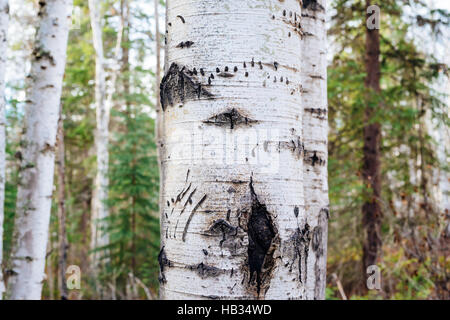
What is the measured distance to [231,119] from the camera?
98cm

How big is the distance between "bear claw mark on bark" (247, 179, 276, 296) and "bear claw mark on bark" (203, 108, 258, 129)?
0.15 m

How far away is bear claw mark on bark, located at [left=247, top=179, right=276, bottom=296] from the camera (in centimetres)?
97

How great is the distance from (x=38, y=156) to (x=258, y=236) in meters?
2.94

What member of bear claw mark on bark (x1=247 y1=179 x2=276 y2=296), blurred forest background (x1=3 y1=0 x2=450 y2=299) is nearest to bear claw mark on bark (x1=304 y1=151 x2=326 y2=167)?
bear claw mark on bark (x1=247 y1=179 x2=276 y2=296)

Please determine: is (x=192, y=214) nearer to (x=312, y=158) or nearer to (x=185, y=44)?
(x=185, y=44)

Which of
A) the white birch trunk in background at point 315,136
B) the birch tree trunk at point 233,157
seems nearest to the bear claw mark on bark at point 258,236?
the birch tree trunk at point 233,157

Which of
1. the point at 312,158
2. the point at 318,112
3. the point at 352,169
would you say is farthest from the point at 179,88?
the point at 352,169

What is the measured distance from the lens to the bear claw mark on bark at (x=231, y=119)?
0.98m

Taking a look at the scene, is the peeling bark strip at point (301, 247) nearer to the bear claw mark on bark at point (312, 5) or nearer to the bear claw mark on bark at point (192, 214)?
the bear claw mark on bark at point (192, 214)

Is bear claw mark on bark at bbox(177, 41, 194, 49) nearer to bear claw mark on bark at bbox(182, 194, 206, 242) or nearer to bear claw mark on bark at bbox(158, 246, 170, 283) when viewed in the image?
bear claw mark on bark at bbox(182, 194, 206, 242)

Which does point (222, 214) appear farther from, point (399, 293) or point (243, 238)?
point (399, 293)

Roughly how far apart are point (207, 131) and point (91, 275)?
8.40 metres

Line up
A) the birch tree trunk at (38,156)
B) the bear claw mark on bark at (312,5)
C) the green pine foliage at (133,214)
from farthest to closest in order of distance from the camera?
the green pine foliage at (133,214) → the birch tree trunk at (38,156) → the bear claw mark on bark at (312,5)

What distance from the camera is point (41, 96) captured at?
3.43m
